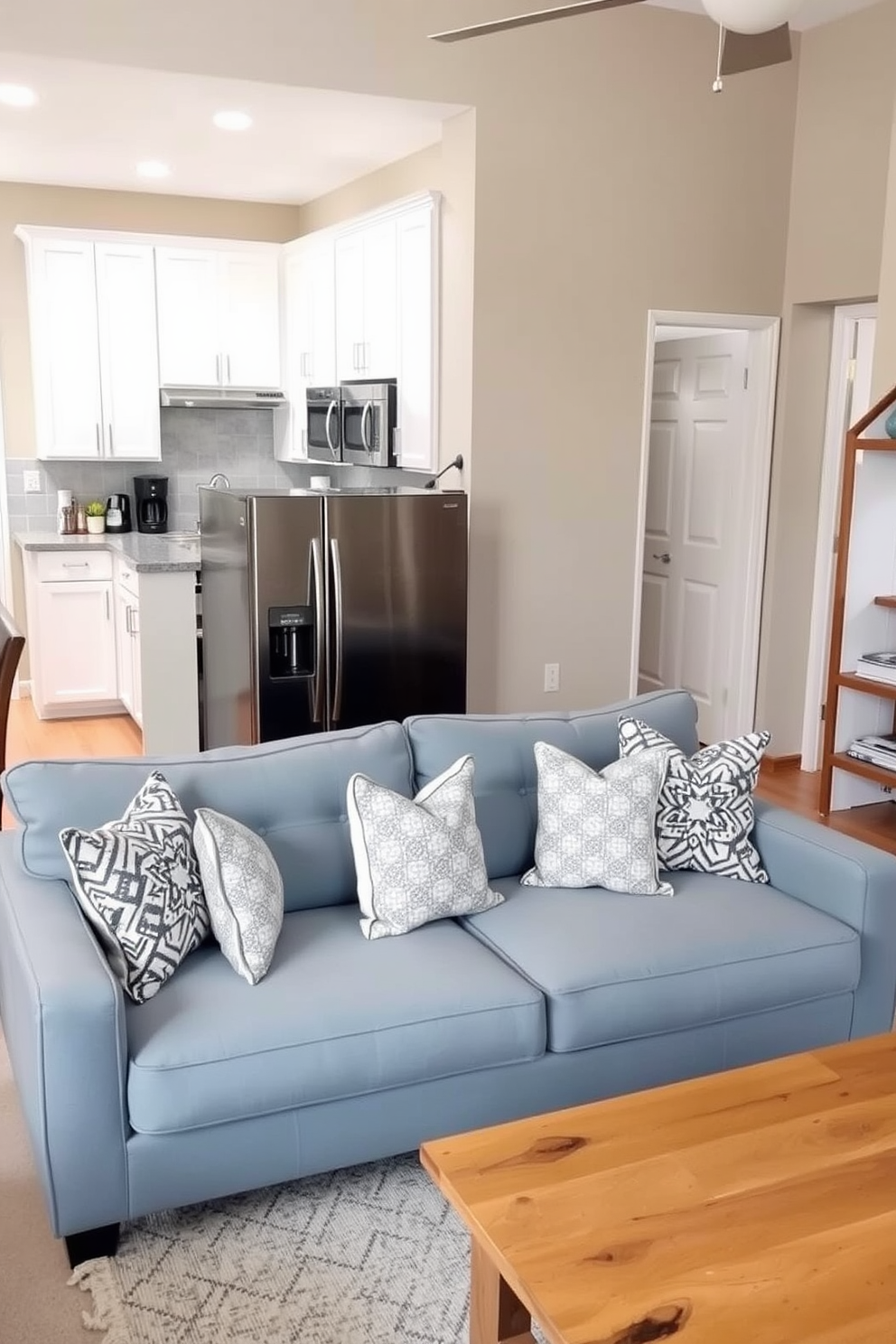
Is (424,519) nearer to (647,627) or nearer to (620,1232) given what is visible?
(647,627)

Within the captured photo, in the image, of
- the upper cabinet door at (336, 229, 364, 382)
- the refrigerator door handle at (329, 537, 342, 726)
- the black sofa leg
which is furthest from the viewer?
the upper cabinet door at (336, 229, 364, 382)

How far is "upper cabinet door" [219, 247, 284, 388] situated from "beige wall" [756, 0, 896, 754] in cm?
285

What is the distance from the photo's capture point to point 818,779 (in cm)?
581

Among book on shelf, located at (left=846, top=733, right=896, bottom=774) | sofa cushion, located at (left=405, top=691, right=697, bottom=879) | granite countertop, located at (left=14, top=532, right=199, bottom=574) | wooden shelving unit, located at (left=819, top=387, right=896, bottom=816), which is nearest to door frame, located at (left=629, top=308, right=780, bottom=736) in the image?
wooden shelving unit, located at (left=819, top=387, right=896, bottom=816)

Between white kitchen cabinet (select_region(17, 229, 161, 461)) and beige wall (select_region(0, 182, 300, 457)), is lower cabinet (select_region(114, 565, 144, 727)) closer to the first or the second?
white kitchen cabinet (select_region(17, 229, 161, 461))

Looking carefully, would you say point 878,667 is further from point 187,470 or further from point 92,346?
point 92,346

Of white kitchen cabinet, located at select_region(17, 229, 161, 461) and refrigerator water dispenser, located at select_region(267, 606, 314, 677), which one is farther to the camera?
white kitchen cabinet, located at select_region(17, 229, 161, 461)

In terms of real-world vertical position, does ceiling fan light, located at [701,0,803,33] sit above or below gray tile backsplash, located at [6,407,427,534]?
above

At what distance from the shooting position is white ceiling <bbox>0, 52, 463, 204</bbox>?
4512mm

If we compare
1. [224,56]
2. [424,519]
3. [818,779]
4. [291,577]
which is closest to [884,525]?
[818,779]

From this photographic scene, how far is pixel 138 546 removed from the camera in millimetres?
6047

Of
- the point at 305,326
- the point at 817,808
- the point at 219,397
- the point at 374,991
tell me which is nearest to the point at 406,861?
the point at 374,991

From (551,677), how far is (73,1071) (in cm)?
345

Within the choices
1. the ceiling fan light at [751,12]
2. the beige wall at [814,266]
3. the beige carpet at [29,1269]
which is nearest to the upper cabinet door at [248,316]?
the beige wall at [814,266]
